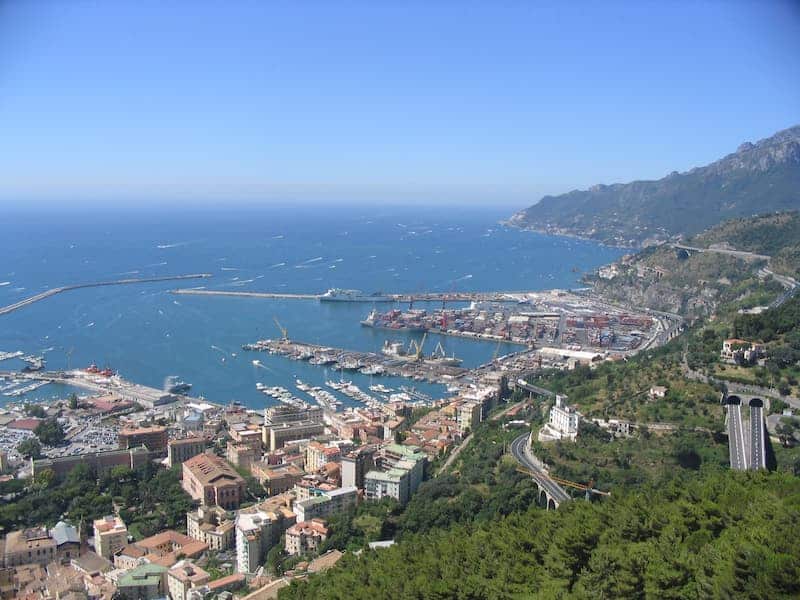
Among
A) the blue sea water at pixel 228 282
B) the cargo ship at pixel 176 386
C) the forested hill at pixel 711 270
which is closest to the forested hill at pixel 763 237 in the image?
the forested hill at pixel 711 270

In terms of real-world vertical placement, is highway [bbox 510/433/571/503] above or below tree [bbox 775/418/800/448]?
below

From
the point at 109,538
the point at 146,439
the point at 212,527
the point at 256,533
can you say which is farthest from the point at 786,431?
the point at 146,439

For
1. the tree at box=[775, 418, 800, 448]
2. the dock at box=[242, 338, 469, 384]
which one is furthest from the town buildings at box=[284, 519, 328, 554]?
the dock at box=[242, 338, 469, 384]

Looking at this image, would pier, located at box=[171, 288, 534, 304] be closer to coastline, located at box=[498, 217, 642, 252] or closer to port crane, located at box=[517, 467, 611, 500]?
port crane, located at box=[517, 467, 611, 500]

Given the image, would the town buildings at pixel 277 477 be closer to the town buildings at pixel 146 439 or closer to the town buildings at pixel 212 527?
the town buildings at pixel 212 527

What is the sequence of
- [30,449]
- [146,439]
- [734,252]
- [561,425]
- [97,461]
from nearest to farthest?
[561,425] → [97,461] → [30,449] → [146,439] → [734,252]

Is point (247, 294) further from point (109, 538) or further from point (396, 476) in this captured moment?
point (109, 538)
